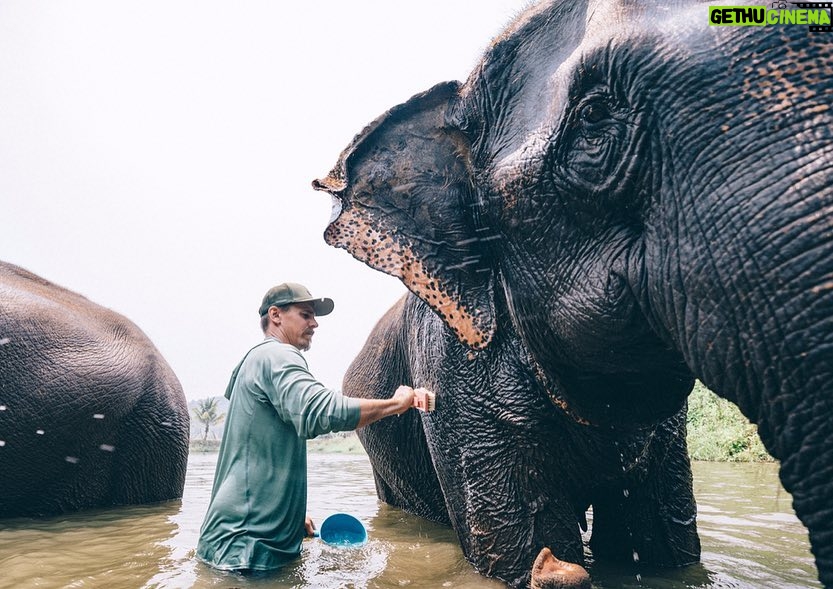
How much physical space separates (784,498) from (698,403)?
→ 856cm

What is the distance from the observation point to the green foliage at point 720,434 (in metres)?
11.4

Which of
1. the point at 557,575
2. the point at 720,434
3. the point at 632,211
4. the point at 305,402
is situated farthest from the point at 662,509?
the point at 720,434

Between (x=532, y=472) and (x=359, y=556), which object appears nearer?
(x=532, y=472)

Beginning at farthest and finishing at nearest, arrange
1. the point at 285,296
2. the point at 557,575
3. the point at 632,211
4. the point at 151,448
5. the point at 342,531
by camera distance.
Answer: the point at 151,448 → the point at 342,531 → the point at 285,296 → the point at 557,575 → the point at 632,211

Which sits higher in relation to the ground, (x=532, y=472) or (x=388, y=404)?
(x=388, y=404)

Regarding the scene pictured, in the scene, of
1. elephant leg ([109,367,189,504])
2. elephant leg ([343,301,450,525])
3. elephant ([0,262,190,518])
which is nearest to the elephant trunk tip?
elephant leg ([343,301,450,525])

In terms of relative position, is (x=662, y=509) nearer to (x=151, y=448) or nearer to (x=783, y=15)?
(x=783, y=15)

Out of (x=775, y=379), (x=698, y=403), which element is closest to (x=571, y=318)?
(x=775, y=379)

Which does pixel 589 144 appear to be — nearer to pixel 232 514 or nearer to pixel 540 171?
pixel 540 171

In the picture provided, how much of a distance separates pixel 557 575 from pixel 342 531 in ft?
6.04

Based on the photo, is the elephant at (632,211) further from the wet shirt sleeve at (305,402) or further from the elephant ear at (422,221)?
the wet shirt sleeve at (305,402)

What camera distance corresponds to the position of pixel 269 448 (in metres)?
3.31

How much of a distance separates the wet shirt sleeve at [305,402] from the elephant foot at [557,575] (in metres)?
0.95

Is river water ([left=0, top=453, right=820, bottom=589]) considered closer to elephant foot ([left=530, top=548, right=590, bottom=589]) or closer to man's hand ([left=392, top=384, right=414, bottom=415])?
elephant foot ([left=530, top=548, right=590, bottom=589])
